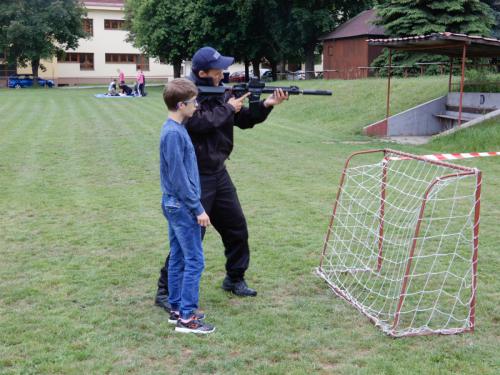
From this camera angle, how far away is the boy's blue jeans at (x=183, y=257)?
4.08 metres

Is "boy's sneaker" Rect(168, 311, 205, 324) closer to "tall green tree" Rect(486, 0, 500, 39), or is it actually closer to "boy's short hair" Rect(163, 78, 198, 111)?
"boy's short hair" Rect(163, 78, 198, 111)

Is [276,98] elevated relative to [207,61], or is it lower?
lower

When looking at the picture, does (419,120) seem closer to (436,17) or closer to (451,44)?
(451,44)

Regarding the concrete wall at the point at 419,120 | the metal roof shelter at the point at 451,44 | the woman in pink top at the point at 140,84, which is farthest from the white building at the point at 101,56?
the metal roof shelter at the point at 451,44

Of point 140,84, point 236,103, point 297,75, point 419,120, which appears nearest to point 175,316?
point 236,103

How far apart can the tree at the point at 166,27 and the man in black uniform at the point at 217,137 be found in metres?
39.6

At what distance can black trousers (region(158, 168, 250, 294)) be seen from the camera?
4.50 m

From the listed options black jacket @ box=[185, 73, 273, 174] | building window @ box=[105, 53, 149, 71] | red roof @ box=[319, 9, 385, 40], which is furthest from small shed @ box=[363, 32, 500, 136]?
building window @ box=[105, 53, 149, 71]

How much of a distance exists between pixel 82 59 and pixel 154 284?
6121cm

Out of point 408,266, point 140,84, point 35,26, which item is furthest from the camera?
point 35,26

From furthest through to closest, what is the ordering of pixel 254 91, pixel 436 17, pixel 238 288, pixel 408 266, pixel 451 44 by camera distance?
pixel 436 17 → pixel 451 44 → pixel 238 288 → pixel 254 91 → pixel 408 266

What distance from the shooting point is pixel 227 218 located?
4.70 meters

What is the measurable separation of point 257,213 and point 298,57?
130ft

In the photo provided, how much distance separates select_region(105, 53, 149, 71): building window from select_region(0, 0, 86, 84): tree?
33.6ft
